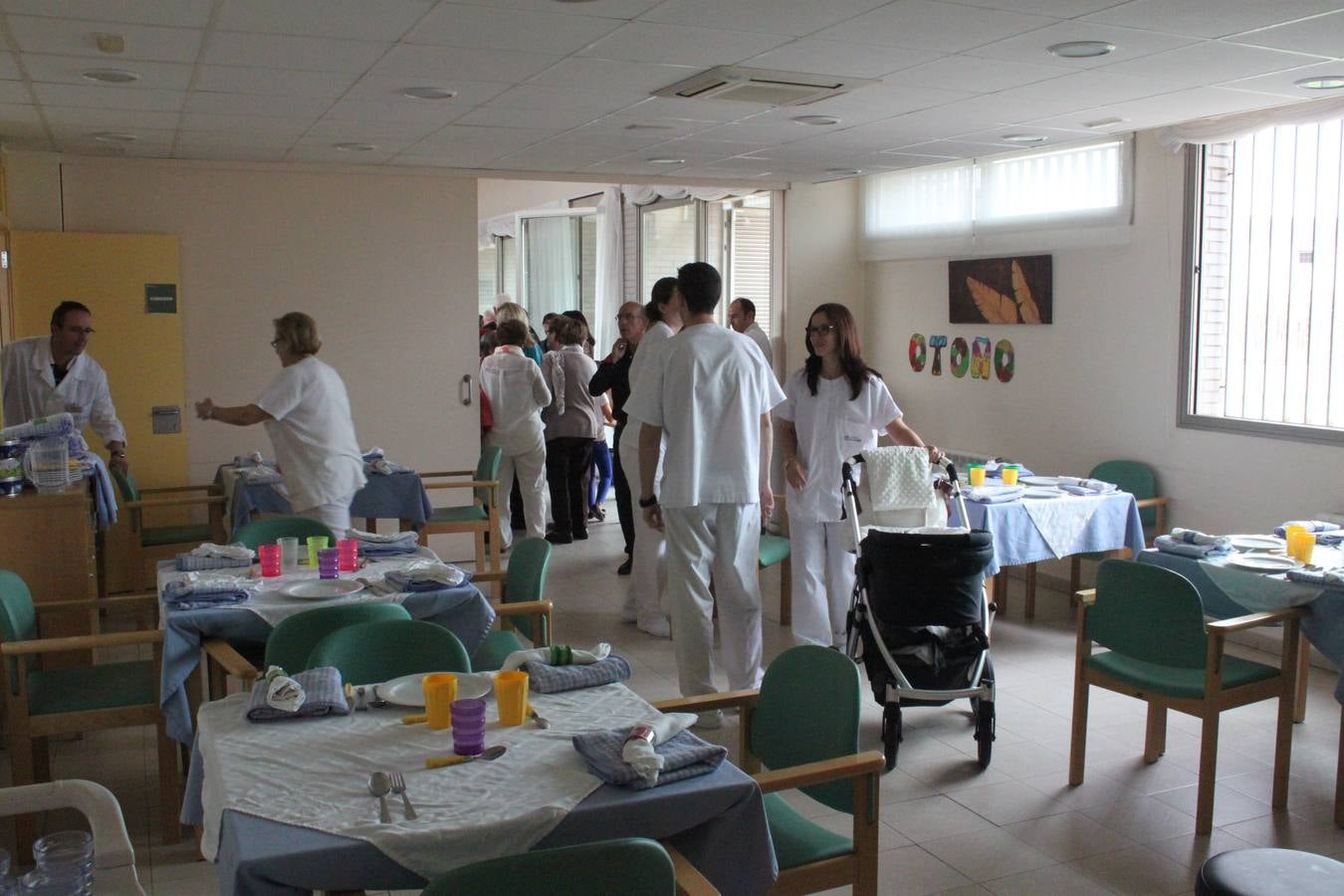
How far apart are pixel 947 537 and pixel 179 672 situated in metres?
2.64

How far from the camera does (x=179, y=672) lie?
3.60 m

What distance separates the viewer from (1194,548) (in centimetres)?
445

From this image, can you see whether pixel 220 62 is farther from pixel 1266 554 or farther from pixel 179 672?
pixel 1266 554

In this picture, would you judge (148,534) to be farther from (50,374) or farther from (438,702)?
(438,702)

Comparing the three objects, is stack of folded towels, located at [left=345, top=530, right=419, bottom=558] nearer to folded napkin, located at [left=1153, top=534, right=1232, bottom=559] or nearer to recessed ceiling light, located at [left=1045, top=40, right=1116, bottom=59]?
folded napkin, located at [left=1153, top=534, right=1232, bottom=559]

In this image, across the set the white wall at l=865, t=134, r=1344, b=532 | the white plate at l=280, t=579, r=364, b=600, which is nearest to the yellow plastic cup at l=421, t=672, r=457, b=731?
the white plate at l=280, t=579, r=364, b=600

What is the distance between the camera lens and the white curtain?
5578 millimetres

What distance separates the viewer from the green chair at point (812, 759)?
100 inches

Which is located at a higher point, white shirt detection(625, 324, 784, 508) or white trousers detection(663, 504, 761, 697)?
white shirt detection(625, 324, 784, 508)

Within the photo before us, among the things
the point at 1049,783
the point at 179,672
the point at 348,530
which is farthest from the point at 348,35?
the point at 1049,783

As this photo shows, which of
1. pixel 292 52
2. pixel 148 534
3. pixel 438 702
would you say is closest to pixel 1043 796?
pixel 438 702

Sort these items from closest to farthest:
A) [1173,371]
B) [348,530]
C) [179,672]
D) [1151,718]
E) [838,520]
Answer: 1. [179,672]
2. [1151,718]
3. [348,530]
4. [838,520]
5. [1173,371]

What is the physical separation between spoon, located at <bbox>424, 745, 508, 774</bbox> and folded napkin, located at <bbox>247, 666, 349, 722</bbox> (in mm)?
366

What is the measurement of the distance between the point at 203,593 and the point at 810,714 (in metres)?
2.04
